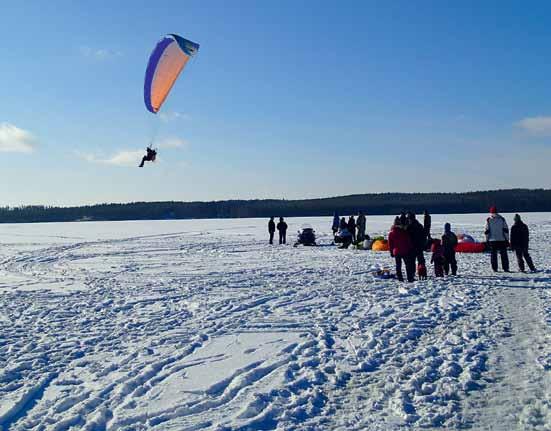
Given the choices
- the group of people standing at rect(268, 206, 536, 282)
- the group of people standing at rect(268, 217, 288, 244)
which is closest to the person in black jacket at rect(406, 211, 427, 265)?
the group of people standing at rect(268, 206, 536, 282)

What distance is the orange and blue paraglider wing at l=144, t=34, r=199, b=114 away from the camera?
13.9m

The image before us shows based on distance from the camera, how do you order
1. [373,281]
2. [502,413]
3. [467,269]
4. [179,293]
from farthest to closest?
1. [467,269]
2. [373,281]
3. [179,293]
4. [502,413]

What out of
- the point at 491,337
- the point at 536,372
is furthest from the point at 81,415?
the point at 491,337

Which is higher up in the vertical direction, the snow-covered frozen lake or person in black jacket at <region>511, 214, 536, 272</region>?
person in black jacket at <region>511, 214, 536, 272</region>

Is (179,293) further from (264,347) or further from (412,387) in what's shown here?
(412,387)

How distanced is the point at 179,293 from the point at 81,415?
6.18m

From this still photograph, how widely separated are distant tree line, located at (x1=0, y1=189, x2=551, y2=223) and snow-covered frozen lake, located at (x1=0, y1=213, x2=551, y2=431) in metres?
84.5

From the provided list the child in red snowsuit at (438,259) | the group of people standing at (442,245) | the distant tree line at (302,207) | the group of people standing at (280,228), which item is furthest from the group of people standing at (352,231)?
the distant tree line at (302,207)

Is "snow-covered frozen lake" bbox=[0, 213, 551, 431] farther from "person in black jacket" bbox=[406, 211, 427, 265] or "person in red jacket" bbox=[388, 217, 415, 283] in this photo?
"person in black jacket" bbox=[406, 211, 427, 265]

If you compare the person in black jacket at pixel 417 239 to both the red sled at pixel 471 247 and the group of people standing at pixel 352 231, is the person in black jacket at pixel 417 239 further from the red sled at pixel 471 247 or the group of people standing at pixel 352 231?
the group of people standing at pixel 352 231

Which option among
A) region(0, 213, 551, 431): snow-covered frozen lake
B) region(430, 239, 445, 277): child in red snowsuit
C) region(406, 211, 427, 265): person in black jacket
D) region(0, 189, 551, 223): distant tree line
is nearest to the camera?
region(0, 213, 551, 431): snow-covered frozen lake

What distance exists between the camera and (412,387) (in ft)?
15.3

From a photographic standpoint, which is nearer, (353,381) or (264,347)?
(353,381)

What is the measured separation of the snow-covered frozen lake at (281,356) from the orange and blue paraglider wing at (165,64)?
5.99 m
